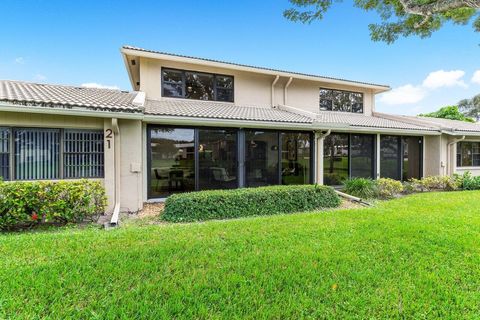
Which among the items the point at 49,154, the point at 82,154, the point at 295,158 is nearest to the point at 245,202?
the point at 295,158

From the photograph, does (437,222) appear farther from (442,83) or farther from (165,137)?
(442,83)

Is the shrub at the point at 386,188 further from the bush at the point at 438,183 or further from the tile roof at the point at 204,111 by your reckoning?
the tile roof at the point at 204,111

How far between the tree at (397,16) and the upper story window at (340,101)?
4.68 m

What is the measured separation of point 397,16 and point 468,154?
1126 cm

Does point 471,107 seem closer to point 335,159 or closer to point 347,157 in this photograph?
point 347,157

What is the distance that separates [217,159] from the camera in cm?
1002

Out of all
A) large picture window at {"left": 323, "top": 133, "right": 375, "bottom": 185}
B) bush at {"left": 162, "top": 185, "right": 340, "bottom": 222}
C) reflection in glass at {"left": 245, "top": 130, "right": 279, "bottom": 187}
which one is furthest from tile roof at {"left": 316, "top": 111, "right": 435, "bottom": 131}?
bush at {"left": 162, "top": 185, "right": 340, "bottom": 222}

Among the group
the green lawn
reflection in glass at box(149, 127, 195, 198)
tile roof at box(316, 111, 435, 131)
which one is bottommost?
the green lawn

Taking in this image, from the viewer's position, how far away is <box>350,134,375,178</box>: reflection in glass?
12.8 metres

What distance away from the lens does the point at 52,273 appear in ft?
12.3

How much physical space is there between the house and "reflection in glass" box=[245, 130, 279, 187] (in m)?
0.04

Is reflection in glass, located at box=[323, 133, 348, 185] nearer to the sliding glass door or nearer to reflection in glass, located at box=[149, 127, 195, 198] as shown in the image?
the sliding glass door

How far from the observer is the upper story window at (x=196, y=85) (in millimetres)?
11523

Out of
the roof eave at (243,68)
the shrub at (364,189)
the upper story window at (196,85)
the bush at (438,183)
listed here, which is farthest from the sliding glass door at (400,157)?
the upper story window at (196,85)
